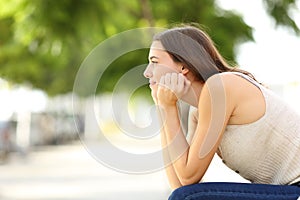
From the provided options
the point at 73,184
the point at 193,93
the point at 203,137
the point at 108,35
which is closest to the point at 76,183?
the point at 73,184

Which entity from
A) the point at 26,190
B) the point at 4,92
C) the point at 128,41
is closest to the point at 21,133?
the point at 4,92

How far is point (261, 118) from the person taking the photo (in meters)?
2.63

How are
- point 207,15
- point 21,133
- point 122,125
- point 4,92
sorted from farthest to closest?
point 21,133
point 4,92
point 207,15
point 122,125

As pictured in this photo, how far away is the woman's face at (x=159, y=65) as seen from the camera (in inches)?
108

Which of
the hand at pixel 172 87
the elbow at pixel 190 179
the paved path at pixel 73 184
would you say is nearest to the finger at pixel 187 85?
the hand at pixel 172 87

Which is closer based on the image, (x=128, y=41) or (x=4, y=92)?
(x=128, y=41)

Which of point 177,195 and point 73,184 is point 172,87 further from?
point 73,184

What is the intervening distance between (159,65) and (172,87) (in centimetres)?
10

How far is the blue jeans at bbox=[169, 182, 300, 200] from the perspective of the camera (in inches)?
102

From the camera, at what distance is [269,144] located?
8.71ft

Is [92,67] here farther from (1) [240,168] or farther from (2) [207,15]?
(2) [207,15]

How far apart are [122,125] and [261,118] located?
74cm

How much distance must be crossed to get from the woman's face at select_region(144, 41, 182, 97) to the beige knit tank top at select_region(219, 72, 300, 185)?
260mm

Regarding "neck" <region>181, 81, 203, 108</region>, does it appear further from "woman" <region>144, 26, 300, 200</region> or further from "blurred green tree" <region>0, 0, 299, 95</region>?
"blurred green tree" <region>0, 0, 299, 95</region>
